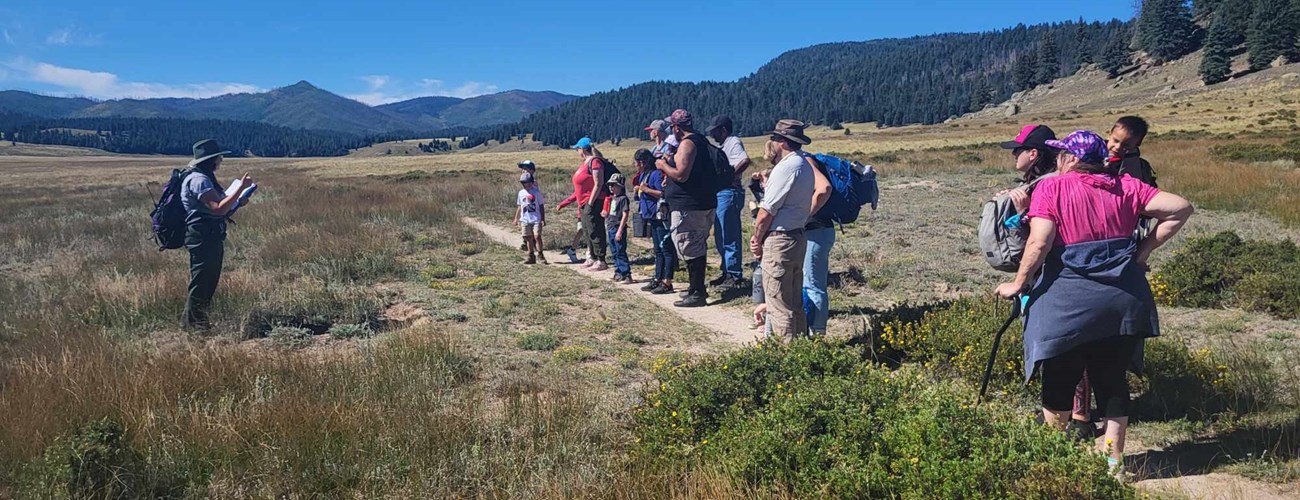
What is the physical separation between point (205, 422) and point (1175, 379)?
5.05m

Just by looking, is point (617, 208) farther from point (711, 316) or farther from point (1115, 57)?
point (1115, 57)

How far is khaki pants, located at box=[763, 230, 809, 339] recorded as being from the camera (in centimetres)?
492

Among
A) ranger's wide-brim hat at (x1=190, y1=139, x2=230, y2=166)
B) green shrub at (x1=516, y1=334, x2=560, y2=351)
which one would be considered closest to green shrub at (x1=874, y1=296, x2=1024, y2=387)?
green shrub at (x1=516, y1=334, x2=560, y2=351)

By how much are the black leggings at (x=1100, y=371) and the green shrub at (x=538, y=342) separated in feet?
12.3

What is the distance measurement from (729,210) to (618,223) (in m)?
1.69

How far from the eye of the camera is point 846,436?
2832mm

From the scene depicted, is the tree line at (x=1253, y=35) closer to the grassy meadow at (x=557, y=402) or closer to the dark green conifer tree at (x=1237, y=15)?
the dark green conifer tree at (x=1237, y=15)

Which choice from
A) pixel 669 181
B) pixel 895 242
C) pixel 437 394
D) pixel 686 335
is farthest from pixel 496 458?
pixel 895 242

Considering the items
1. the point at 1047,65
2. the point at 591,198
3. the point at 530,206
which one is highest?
the point at 1047,65

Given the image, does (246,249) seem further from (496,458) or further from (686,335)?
(496,458)

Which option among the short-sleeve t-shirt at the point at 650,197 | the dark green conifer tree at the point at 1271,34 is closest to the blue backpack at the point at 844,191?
the short-sleeve t-shirt at the point at 650,197

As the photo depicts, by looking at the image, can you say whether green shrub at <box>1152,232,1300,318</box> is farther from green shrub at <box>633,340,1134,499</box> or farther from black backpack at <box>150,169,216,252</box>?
black backpack at <box>150,169,216,252</box>

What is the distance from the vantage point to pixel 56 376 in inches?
152

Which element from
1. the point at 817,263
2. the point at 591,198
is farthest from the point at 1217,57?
the point at 817,263
